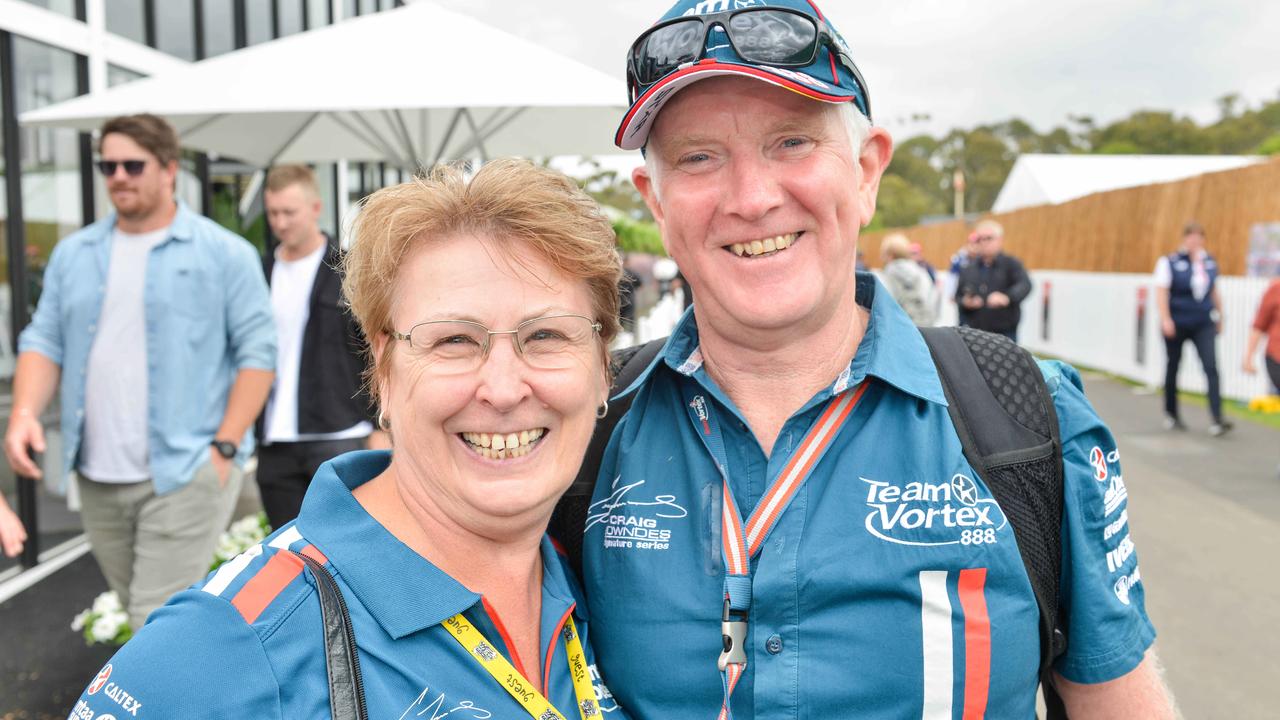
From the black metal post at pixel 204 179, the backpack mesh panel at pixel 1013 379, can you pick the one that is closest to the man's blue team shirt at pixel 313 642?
the backpack mesh panel at pixel 1013 379

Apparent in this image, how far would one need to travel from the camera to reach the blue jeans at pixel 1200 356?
10.0 m

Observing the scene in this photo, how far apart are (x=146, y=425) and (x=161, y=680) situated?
292 centimetres

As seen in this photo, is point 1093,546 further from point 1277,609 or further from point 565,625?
point 1277,609

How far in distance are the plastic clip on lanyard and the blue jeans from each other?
9.83m

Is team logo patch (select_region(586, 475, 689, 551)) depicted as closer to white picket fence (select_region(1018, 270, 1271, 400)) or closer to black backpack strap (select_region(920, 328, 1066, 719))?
black backpack strap (select_region(920, 328, 1066, 719))

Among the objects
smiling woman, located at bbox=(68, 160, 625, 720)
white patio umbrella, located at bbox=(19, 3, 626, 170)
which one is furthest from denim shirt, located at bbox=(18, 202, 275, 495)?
smiling woman, located at bbox=(68, 160, 625, 720)

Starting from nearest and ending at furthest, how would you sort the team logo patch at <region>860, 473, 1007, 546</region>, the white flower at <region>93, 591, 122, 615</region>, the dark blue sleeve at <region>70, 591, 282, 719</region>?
the dark blue sleeve at <region>70, 591, 282, 719</region>, the team logo patch at <region>860, 473, 1007, 546</region>, the white flower at <region>93, 591, 122, 615</region>

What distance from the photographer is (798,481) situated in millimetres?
1734

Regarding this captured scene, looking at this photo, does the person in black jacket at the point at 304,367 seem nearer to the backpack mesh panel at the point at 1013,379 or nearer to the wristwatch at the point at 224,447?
the wristwatch at the point at 224,447

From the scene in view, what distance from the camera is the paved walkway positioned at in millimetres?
4469

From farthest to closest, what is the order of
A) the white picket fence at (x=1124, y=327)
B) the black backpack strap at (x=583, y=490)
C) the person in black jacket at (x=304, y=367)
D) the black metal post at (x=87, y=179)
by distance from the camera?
the white picket fence at (x=1124, y=327), the black metal post at (x=87, y=179), the person in black jacket at (x=304, y=367), the black backpack strap at (x=583, y=490)

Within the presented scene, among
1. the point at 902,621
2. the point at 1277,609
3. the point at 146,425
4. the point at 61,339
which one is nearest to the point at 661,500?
the point at 902,621

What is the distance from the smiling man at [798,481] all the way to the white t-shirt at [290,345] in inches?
126
